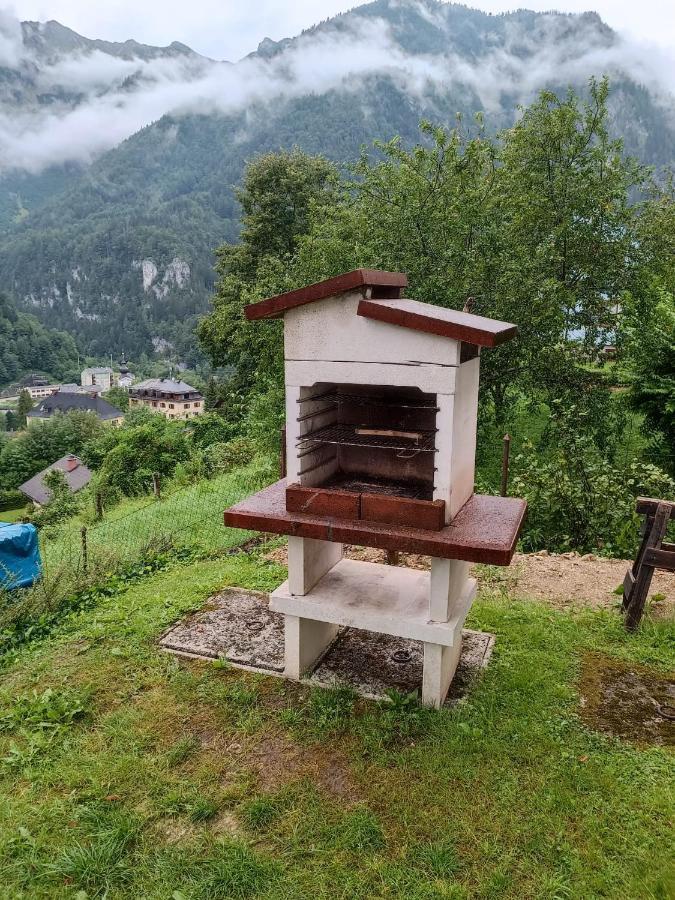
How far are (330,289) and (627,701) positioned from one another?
363cm

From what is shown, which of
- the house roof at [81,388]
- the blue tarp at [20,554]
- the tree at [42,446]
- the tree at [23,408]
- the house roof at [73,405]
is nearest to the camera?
the blue tarp at [20,554]

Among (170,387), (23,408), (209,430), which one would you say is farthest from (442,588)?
(23,408)

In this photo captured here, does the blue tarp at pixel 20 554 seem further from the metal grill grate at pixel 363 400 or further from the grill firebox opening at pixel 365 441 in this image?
the metal grill grate at pixel 363 400

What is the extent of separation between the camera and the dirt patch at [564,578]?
6137 millimetres

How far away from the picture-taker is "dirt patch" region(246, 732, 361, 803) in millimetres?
3670

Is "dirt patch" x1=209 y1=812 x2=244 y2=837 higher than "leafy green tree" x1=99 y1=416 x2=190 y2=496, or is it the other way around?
"dirt patch" x1=209 y1=812 x2=244 y2=837

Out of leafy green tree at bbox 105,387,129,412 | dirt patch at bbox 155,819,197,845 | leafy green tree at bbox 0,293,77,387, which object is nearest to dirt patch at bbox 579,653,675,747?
dirt patch at bbox 155,819,197,845

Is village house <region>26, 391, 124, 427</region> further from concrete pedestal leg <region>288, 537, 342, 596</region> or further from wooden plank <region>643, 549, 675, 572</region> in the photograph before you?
wooden plank <region>643, 549, 675, 572</region>

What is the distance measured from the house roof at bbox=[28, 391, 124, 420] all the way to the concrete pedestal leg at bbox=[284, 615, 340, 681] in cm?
7079

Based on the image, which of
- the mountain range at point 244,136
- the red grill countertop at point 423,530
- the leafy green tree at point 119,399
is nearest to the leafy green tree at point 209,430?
the red grill countertop at point 423,530

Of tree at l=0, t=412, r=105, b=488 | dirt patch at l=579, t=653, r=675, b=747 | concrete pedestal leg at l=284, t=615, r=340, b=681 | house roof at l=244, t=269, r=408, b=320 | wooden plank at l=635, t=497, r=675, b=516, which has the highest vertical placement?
house roof at l=244, t=269, r=408, b=320

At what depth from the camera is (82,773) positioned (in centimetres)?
382

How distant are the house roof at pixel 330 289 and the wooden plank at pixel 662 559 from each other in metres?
3.05

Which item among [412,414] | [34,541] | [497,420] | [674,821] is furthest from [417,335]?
[497,420]
